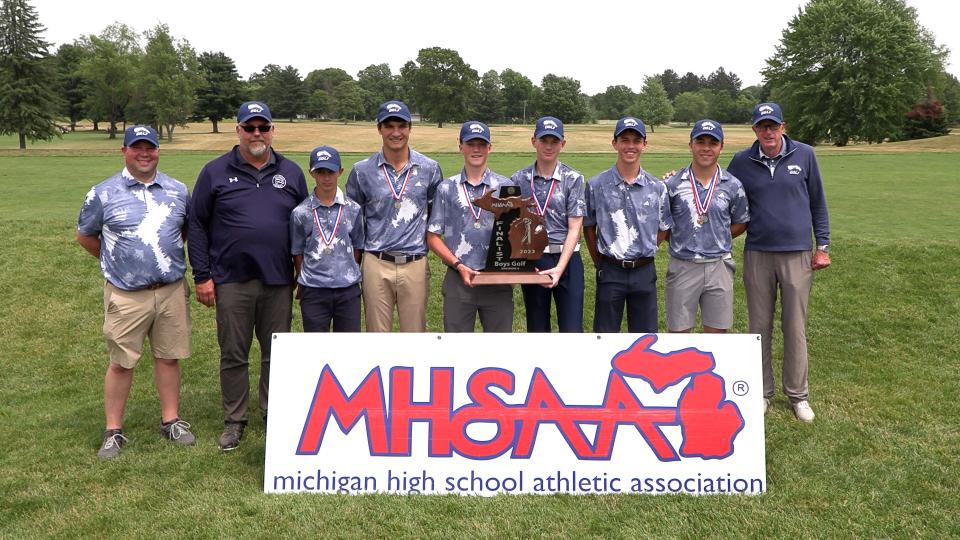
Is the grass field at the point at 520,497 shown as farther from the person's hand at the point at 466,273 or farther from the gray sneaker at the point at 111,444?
the person's hand at the point at 466,273

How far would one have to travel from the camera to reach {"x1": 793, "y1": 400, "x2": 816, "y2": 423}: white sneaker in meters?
5.33

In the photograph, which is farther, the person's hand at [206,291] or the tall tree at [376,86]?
the tall tree at [376,86]

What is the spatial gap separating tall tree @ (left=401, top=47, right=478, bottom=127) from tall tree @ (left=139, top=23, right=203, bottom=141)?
27.6 meters

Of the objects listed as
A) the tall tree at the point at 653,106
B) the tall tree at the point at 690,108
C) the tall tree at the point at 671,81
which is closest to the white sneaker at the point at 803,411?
the tall tree at the point at 653,106

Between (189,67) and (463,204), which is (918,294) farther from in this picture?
(189,67)

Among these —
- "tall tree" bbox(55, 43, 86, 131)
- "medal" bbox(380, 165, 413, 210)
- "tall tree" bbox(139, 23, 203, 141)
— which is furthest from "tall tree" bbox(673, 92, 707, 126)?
"medal" bbox(380, 165, 413, 210)

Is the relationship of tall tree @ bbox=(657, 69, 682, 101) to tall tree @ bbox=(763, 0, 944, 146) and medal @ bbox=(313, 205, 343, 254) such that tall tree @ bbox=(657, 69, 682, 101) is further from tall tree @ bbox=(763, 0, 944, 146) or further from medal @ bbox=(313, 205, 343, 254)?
medal @ bbox=(313, 205, 343, 254)

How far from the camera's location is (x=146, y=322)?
4855 millimetres

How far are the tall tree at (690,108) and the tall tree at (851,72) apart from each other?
45156mm

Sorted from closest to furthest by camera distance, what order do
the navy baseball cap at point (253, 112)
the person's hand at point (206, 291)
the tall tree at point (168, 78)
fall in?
the navy baseball cap at point (253, 112) < the person's hand at point (206, 291) < the tall tree at point (168, 78)

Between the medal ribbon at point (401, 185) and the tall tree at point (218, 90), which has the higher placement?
the tall tree at point (218, 90)

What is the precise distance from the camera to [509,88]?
113 meters

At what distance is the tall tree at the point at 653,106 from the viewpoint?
92.2 metres

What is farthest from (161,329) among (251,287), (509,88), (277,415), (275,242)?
(509,88)
